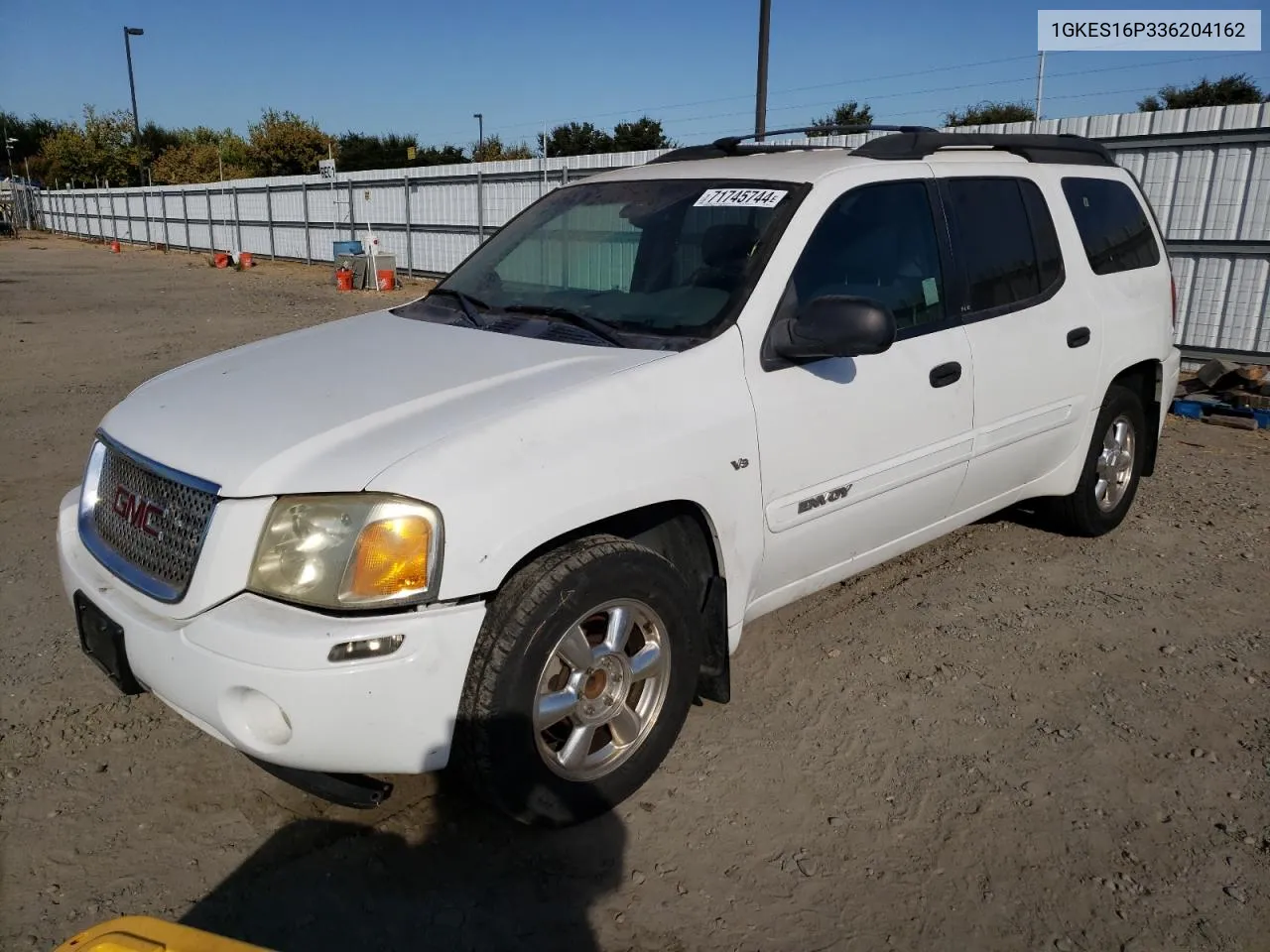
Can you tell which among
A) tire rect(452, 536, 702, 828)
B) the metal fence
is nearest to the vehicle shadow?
tire rect(452, 536, 702, 828)

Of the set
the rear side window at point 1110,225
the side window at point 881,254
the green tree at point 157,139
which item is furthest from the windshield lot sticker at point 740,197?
the green tree at point 157,139

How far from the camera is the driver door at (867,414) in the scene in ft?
10.4

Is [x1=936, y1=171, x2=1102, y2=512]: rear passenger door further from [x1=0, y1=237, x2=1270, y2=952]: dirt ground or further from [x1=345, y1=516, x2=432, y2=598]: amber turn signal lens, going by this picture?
[x1=345, y1=516, x2=432, y2=598]: amber turn signal lens

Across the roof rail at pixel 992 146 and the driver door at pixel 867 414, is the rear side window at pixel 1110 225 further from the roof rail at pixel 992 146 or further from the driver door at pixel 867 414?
the driver door at pixel 867 414

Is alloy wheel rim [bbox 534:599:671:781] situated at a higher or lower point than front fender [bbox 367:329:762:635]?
lower

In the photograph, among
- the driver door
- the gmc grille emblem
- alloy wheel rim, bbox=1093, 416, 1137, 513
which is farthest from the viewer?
alloy wheel rim, bbox=1093, 416, 1137, 513

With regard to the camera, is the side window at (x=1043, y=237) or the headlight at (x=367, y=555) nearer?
the headlight at (x=367, y=555)

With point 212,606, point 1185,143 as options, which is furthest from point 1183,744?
point 1185,143

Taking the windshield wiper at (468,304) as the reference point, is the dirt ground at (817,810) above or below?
below

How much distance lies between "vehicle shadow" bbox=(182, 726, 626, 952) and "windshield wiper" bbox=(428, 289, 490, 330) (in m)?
1.63

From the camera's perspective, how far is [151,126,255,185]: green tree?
198 feet

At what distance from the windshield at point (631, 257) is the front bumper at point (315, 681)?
1313 millimetres

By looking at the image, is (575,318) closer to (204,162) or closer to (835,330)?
(835,330)

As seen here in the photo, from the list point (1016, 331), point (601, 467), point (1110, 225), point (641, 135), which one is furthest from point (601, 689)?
point (641, 135)
